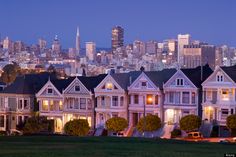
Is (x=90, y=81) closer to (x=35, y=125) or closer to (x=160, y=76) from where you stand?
(x=160, y=76)

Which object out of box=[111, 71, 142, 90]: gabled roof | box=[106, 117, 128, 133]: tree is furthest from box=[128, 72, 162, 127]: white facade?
box=[106, 117, 128, 133]: tree

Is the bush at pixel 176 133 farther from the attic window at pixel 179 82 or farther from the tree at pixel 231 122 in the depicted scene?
the tree at pixel 231 122

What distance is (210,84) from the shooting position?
180 feet

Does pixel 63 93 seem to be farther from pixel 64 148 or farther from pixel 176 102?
pixel 64 148

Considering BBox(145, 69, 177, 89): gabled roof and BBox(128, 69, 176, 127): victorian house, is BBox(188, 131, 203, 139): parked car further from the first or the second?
BBox(145, 69, 177, 89): gabled roof

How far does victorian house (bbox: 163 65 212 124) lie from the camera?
5653 centimetres

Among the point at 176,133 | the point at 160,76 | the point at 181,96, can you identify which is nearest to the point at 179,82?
the point at 181,96

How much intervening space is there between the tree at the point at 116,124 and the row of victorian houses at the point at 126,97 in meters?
2.42

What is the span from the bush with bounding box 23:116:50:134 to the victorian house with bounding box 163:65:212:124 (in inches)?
423

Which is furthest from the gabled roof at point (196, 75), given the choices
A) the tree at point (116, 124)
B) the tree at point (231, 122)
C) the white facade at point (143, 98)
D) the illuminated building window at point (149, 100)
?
the tree at point (116, 124)

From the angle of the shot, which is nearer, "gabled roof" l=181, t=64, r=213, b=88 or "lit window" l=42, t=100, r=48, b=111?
"gabled roof" l=181, t=64, r=213, b=88

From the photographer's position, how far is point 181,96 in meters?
57.0

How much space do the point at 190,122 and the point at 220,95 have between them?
11.7 ft

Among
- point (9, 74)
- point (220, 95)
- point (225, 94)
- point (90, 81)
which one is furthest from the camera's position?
point (9, 74)
